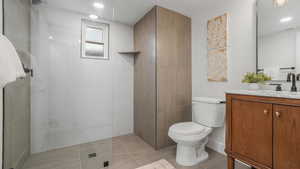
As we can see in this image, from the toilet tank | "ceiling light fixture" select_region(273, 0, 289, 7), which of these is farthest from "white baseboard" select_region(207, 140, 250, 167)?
"ceiling light fixture" select_region(273, 0, 289, 7)

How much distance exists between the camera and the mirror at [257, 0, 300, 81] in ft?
4.14

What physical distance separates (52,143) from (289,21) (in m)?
3.23

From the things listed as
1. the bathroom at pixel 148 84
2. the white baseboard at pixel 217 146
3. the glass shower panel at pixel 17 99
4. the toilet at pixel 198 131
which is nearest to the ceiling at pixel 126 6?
the bathroom at pixel 148 84

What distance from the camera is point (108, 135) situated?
7.38ft

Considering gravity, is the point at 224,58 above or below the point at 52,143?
above

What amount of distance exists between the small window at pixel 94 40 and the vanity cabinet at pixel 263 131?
201 cm

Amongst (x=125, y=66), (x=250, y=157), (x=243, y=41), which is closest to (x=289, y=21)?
(x=243, y=41)

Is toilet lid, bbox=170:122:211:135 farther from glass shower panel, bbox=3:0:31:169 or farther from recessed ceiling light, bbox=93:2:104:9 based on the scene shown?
recessed ceiling light, bbox=93:2:104:9

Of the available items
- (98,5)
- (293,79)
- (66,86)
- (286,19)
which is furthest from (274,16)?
(66,86)

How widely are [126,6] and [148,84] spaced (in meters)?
1.25

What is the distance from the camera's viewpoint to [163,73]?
2008mm

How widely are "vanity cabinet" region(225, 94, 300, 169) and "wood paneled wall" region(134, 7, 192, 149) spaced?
2.95 ft

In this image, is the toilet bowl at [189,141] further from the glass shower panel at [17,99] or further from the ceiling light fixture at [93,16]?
the ceiling light fixture at [93,16]

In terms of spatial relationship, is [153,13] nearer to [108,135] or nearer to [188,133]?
[188,133]
